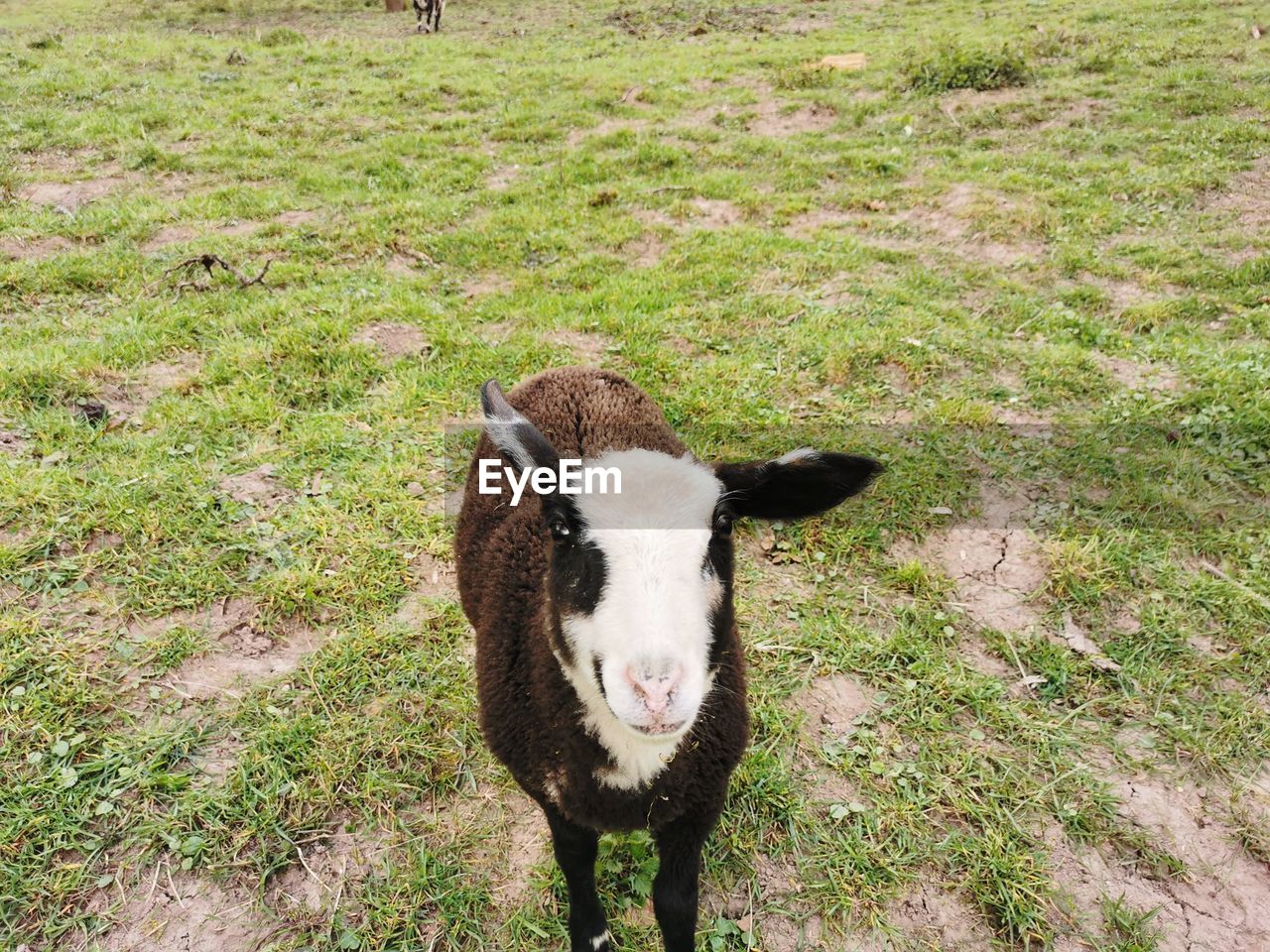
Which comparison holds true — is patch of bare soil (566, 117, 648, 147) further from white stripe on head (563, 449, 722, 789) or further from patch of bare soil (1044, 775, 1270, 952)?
patch of bare soil (1044, 775, 1270, 952)

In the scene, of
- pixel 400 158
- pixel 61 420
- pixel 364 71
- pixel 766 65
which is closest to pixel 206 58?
pixel 364 71

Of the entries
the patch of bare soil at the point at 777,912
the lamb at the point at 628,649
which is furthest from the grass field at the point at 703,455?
the lamb at the point at 628,649

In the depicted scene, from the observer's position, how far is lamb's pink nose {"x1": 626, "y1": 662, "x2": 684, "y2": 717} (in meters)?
1.71

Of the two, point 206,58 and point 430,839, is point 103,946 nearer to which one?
point 430,839

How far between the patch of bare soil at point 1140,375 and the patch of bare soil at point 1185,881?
3.06 m

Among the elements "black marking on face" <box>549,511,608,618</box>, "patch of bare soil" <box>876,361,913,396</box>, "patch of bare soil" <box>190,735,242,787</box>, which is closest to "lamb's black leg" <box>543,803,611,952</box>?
"black marking on face" <box>549,511,608,618</box>

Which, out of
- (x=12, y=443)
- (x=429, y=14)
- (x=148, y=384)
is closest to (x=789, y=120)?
(x=148, y=384)

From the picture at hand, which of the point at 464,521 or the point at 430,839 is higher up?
the point at 464,521

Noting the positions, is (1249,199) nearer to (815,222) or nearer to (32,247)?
(815,222)

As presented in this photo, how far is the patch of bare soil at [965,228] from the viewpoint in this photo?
21.5 ft

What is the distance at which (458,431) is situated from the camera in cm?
471

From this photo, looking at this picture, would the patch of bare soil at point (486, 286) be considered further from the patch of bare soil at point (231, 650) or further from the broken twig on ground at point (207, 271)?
the patch of bare soil at point (231, 650)

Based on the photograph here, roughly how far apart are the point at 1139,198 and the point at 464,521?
7.85 m

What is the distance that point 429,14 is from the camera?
16047mm
